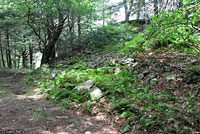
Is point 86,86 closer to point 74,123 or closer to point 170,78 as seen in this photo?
point 74,123

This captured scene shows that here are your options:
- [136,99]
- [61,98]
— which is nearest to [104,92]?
[136,99]

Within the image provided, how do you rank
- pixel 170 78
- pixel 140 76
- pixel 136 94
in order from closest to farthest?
pixel 136 94 < pixel 170 78 < pixel 140 76

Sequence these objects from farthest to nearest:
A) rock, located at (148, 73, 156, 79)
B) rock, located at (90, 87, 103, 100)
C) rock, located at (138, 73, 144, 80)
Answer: rock, located at (138, 73, 144, 80)
rock, located at (148, 73, 156, 79)
rock, located at (90, 87, 103, 100)

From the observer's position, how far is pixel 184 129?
2.85 meters

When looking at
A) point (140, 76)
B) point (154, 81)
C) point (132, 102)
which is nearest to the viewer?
point (132, 102)

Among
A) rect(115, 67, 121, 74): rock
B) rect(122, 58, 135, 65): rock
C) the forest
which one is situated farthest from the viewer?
rect(122, 58, 135, 65): rock

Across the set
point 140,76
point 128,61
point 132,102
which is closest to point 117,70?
point 128,61

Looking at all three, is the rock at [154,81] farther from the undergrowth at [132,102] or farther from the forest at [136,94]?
the undergrowth at [132,102]

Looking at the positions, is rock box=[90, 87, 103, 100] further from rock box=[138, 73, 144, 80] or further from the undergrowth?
rock box=[138, 73, 144, 80]

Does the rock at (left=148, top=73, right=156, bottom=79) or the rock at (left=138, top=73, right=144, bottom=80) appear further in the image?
the rock at (left=138, top=73, right=144, bottom=80)

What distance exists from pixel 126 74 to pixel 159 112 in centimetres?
254

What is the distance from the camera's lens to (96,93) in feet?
15.8

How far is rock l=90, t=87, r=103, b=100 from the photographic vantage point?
183 inches

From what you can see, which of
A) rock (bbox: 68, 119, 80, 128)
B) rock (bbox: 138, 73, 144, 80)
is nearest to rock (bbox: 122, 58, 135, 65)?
rock (bbox: 138, 73, 144, 80)
